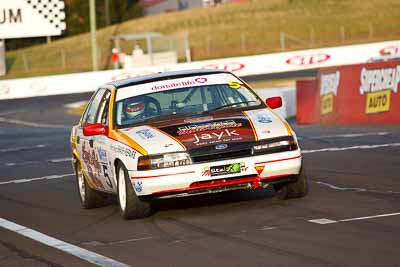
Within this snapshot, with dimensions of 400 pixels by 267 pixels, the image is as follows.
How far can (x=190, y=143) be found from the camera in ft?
35.9

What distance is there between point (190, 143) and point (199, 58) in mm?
61192

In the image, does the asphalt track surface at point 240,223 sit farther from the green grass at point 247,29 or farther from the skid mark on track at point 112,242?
the green grass at point 247,29

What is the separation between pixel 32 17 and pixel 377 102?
1591 cm

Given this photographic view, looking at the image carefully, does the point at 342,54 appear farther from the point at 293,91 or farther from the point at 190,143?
the point at 190,143

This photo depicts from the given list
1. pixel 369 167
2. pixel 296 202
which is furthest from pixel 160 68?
Result: pixel 296 202

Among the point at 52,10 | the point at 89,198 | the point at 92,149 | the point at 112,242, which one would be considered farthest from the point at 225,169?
the point at 52,10

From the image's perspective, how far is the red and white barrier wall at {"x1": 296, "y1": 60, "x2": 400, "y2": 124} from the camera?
78.8 feet

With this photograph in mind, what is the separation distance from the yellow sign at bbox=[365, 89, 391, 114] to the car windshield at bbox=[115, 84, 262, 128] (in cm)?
1214

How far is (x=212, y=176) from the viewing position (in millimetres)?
10930

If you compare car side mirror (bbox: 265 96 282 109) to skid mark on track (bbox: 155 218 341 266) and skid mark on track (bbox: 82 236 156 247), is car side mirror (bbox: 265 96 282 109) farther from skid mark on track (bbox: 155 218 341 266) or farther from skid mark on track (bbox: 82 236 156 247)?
skid mark on track (bbox: 82 236 156 247)

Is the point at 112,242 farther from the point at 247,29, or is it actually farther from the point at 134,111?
the point at 247,29

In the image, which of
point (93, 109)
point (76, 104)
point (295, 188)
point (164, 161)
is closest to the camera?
point (164, 161)

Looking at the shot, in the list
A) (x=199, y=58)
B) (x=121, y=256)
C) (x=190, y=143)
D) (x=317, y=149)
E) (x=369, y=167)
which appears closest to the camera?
(x=121, y=256)

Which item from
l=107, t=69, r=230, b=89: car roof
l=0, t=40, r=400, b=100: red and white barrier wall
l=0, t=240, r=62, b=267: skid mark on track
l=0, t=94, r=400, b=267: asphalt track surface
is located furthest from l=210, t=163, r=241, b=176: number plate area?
l=0, t=40, r=400, b=100: red and white barrier wall
